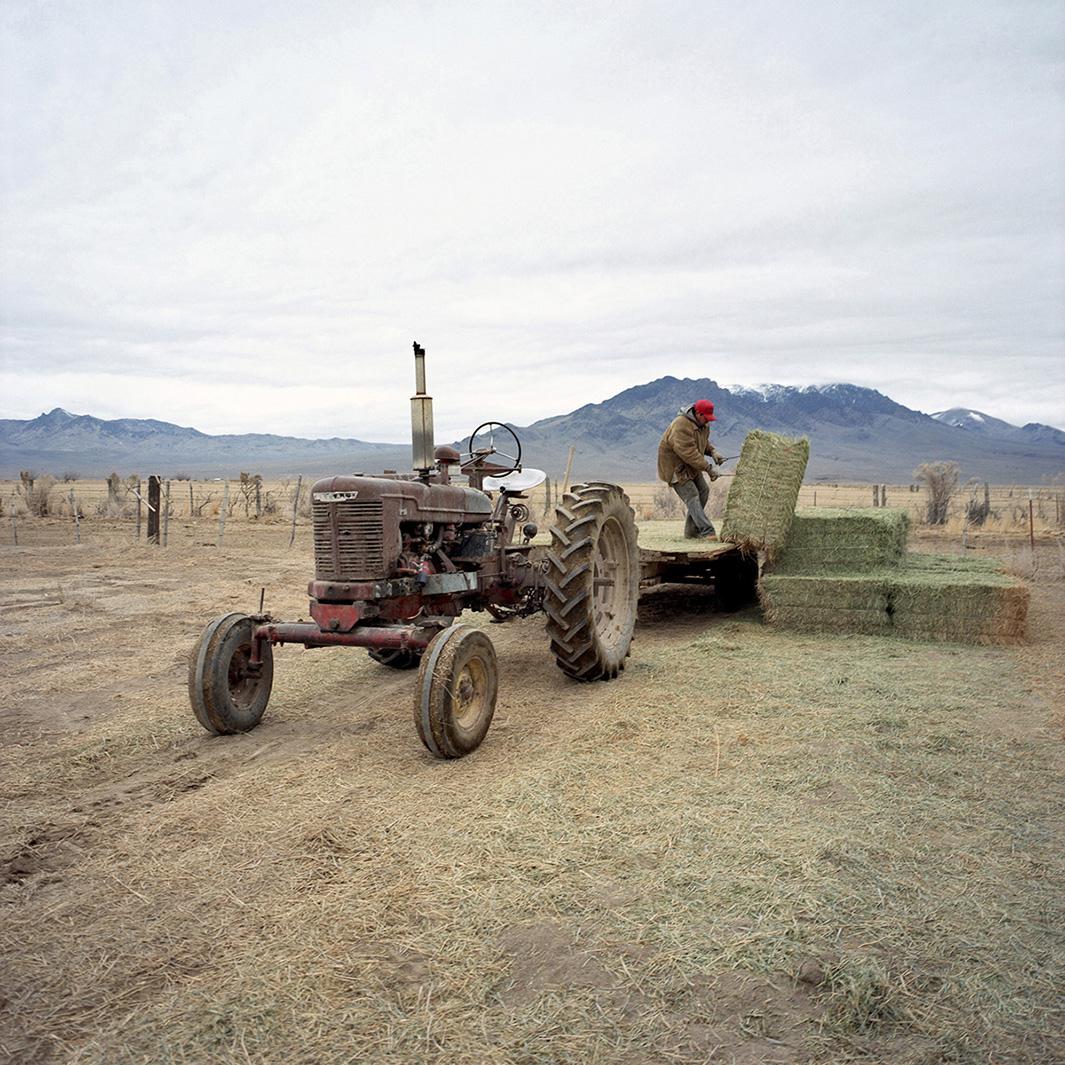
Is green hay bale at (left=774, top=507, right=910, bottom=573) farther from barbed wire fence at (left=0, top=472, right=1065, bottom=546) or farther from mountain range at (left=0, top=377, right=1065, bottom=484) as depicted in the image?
mountain range at (left=0, top=377, right=1065, bottom=484)

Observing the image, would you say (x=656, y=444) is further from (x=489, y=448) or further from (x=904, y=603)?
(x=489, y=448)

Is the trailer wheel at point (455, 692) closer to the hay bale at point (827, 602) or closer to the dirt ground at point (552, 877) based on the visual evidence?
the dirt ground at point (552, 877)

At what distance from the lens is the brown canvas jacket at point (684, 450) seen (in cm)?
920

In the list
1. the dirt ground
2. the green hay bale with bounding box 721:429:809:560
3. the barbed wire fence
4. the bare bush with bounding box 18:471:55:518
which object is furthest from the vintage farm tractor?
the bare bush with bounding box 18:471:55:518

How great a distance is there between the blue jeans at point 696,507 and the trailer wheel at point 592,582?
236cm

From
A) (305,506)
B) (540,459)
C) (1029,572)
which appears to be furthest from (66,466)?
(1029,572)

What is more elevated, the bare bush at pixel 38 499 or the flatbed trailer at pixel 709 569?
the bare bush at pixel 38 499

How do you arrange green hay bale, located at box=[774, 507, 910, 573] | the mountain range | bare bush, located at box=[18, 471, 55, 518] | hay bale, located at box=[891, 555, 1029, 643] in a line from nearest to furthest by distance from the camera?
1. hay bale, located at box=[891, 555, 1029, 643]
2. green hay bale, located at box=[774, 507, 910, 573]
3. bare bush, located at box=[18, 471, 55, 518]
4. the mountain range

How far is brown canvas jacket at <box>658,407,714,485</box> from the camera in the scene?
362 inches

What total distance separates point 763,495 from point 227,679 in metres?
5.89

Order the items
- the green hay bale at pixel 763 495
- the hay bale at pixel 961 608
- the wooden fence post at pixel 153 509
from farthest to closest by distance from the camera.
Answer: the wooden fence post at pixel 153 509
the green hay bale at pixel 763 495
the hay bale at pixel 961 608

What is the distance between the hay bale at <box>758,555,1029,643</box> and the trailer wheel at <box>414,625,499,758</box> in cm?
450

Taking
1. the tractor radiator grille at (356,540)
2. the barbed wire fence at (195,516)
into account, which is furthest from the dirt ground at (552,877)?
the barbed wire fence at (195,516)

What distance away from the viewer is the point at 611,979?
2.77 metres
